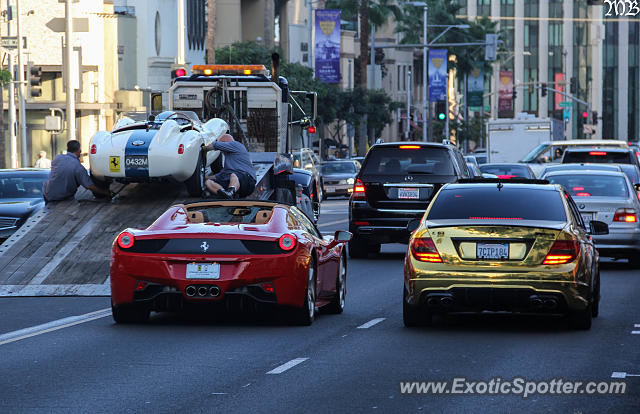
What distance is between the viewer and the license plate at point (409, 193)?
23.0 meters

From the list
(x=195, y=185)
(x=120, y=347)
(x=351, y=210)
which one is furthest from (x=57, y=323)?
(x=351, y=210)

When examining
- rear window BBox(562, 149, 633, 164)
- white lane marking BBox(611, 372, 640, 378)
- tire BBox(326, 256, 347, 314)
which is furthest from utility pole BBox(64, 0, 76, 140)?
white lane marking BBox(611, 372, 640, 378)

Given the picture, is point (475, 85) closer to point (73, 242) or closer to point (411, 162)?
point (411, 162)

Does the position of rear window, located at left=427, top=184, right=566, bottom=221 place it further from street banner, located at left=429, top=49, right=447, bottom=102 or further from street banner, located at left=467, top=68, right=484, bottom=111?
street banner, located at left=467, top=68, right=484, bottom=111

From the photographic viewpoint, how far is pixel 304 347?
40.7ft

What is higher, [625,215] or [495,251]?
[495,251]

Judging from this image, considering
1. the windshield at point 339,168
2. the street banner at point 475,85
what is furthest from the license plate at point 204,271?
the street banner at point 475,85

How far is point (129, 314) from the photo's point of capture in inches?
551

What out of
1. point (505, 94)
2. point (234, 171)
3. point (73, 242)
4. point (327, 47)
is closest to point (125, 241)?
point (73, 242)

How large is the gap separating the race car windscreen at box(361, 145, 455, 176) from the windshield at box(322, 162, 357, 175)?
31.0 metres

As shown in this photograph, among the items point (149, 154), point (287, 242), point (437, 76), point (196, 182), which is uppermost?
point (437, 76)

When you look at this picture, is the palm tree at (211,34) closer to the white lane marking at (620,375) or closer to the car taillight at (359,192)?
the car taillight at (359,192)

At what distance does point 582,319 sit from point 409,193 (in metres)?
9.47

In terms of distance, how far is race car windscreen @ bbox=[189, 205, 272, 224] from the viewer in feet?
46.9
